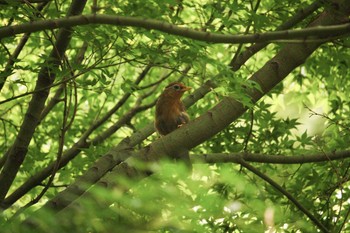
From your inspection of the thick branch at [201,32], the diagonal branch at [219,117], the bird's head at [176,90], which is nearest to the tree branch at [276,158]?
the diagonal branch at [219,117]

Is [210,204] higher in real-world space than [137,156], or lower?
lower

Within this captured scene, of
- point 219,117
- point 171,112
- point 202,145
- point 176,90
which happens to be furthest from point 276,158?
point 202,145

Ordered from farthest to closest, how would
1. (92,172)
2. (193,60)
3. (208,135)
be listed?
(92,172)
(193,60)
(208,135)

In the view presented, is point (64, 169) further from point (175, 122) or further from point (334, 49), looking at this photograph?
point (334, 49)

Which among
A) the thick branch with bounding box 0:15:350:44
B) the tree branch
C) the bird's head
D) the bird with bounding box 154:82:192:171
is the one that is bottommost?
the thick branch with bounding box 0:15:350:44

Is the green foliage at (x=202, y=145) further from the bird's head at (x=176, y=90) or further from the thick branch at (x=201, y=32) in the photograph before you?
the thick branch at (x=201, y=32)

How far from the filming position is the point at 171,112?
5.98 m

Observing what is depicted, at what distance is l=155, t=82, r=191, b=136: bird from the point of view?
19.6 ft

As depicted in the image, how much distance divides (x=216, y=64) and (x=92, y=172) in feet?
5.66

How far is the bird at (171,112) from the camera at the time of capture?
5.98m

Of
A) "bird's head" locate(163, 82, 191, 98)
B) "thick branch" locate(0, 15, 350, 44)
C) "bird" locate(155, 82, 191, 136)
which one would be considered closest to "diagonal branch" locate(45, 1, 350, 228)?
"thick branch" locate(0, 15, 350, 44)

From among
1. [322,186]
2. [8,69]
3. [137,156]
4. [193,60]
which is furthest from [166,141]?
[322,186]

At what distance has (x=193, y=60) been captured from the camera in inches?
182

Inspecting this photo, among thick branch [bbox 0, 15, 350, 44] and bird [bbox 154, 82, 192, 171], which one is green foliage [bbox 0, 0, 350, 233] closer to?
bird [bbox 154, 82, 192, 171]
